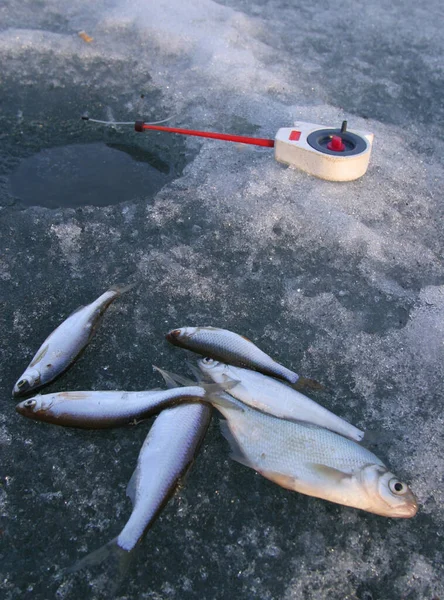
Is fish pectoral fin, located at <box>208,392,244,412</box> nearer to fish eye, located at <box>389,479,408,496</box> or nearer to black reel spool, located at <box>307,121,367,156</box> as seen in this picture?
fish eye, located at <box>389,479,408,496</box>

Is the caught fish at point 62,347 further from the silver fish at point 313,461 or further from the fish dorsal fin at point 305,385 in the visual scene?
the fish dorsal fin at point 305,385

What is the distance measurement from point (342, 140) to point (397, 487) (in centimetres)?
250

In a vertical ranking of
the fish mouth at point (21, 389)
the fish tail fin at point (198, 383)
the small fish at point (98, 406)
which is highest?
the fish tail fin at point (198, 383)

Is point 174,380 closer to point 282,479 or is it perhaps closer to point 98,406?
point 98,406

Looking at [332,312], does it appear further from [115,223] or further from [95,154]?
[95,154]

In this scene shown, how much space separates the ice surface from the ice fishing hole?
0.12 feet

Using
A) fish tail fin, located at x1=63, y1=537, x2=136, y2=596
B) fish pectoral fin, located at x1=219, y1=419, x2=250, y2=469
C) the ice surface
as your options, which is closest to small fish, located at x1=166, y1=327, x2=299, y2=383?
the ice surface

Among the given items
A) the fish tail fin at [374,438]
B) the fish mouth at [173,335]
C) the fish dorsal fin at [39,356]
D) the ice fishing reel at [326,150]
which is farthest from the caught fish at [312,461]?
the ice fishing reel at [326,150]

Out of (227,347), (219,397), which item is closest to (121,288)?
(227,347)

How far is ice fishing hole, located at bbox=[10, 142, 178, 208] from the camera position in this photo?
3604mm

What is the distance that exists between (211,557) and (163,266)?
1.66 m

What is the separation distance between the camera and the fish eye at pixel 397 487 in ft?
6.66

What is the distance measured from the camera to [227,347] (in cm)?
257

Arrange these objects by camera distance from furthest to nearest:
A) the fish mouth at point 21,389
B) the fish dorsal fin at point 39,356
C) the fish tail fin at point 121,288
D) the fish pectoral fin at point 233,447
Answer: the fish tail fin at point 121,288, the fish dorsal fin at point 39,356, the fish mouth at point 21,389, the fish pectoral fin at point 233,447
